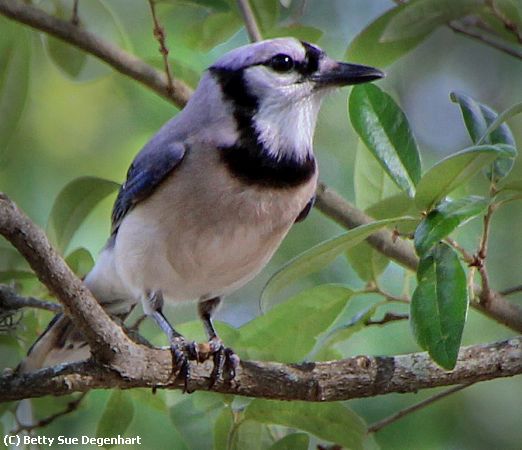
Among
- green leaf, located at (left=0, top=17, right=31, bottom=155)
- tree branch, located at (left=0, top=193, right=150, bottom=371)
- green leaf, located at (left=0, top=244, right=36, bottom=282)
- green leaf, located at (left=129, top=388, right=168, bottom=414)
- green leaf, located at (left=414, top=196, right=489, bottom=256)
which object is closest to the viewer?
tree branch, located at (left=0, top=193, right=150, bottom=371)

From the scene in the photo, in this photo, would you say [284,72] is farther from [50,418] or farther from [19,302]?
[50,418]

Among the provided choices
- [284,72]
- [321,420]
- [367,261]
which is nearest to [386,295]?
[367,261]

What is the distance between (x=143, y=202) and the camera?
3.02 m

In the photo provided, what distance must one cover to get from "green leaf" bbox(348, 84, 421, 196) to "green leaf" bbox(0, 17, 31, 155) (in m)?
1.02

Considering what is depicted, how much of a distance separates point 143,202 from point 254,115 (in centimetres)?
40

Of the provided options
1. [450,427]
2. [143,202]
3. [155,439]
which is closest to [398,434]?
[450,427]

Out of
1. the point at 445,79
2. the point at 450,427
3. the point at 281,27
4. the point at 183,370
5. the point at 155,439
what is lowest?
the point at 450,427

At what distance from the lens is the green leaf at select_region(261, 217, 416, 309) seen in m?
2.25

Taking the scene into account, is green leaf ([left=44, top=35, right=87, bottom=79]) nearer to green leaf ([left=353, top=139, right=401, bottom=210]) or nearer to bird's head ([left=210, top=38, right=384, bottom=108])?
bird's head ([left=210, top=38, right=384, bottom=108])

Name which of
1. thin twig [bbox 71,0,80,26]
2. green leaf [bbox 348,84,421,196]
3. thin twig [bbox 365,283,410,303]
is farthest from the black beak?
thin twig [bbox 71,0,80,26]

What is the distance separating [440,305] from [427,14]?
88cm

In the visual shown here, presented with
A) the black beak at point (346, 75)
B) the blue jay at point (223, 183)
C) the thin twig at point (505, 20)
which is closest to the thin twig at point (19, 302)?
the blue jay at point (223, 183)

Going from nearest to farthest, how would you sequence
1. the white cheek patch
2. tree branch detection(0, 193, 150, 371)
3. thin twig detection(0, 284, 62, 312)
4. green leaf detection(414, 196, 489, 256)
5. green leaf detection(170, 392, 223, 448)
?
tree branch detection(0, 193, 150, 371)
green leaf detection(414, 196, 489, 256)
thin twig detection(0, 284, 62, 312)
green leaf detection(170, 392, 223, 448)
the white cheek patch

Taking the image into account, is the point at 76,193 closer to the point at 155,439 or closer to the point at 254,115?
the point at 254,115
